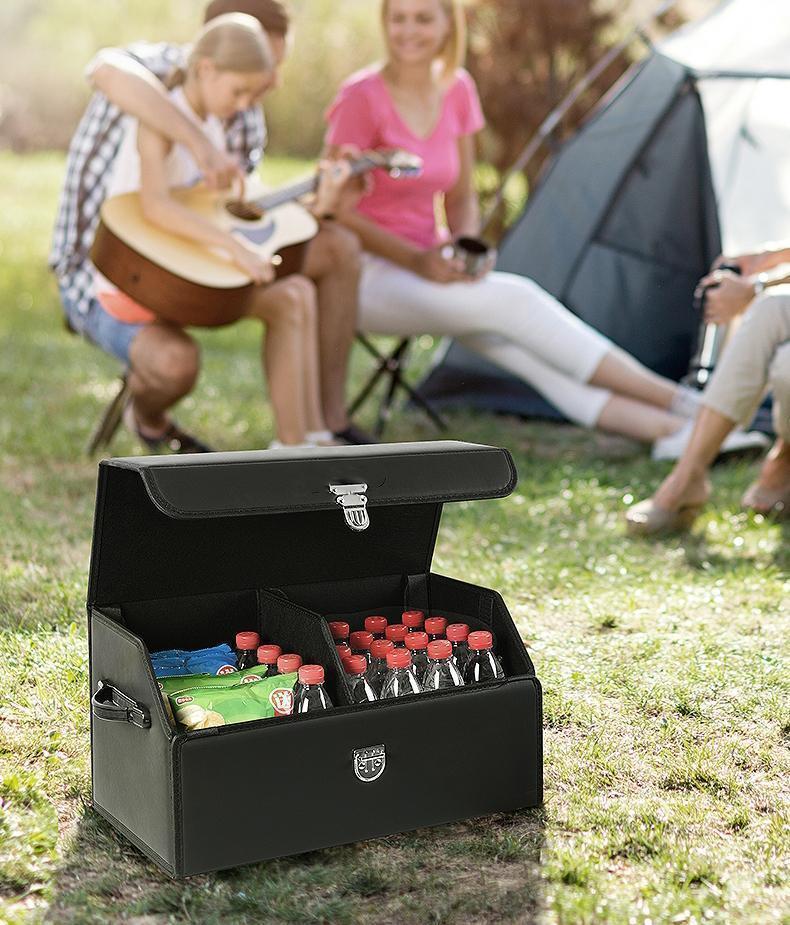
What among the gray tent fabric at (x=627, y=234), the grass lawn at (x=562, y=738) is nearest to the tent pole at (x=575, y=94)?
the gray tent fabric at (x=627, y=234)

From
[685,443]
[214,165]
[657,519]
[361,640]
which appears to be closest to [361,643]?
[361,640]

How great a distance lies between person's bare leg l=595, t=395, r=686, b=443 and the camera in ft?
14.1

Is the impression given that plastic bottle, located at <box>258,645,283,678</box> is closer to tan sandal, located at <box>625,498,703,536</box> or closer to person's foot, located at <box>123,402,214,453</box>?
tan sandal, located at <box>625,498,703,536</box>

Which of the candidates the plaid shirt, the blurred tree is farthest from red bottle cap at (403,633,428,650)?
the blurred tree

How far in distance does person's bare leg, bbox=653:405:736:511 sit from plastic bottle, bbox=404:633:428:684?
1580 mm

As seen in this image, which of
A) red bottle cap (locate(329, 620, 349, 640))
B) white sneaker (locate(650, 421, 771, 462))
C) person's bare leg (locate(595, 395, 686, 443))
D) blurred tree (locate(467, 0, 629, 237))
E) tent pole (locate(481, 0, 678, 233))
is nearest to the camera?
red bottle cap (locate(329, 620, 349, 640))

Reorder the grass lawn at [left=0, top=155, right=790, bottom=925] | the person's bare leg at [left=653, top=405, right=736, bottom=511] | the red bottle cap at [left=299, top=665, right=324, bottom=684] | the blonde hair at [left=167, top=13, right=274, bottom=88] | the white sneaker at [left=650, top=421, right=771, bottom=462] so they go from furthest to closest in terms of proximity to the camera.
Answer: the white sneaker at [left=650, top=421, right=771, bottom=462] < the blonde hair at [left=167, top=13, right=274, bottom=88] < the person's bare leg at [left=653, top=405, right=736, bottom=511] < the red bottle cap at [left=299, top=665, right=324, bottom=684] < the grass lawn at [left=0, top=155, right=790, bottom=925]

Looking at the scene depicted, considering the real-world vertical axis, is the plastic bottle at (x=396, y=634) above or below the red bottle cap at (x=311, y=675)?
below

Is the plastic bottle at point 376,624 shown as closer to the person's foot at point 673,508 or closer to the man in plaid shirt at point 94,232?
the person's foot at point 673,508

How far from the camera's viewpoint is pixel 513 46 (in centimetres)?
795

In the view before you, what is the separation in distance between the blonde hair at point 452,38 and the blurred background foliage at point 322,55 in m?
1.96

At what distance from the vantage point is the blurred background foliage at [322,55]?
313 inches

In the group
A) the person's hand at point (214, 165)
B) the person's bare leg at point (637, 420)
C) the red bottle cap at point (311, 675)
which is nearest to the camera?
the red bottle cap at point (311, 675)

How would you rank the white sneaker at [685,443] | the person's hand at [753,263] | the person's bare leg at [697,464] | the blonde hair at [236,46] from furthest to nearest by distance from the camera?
the white sneaker at [685,443]
the blonde hair at [236,46]
the person's hand at [753,263]
the person's bare leg at [697,464]
